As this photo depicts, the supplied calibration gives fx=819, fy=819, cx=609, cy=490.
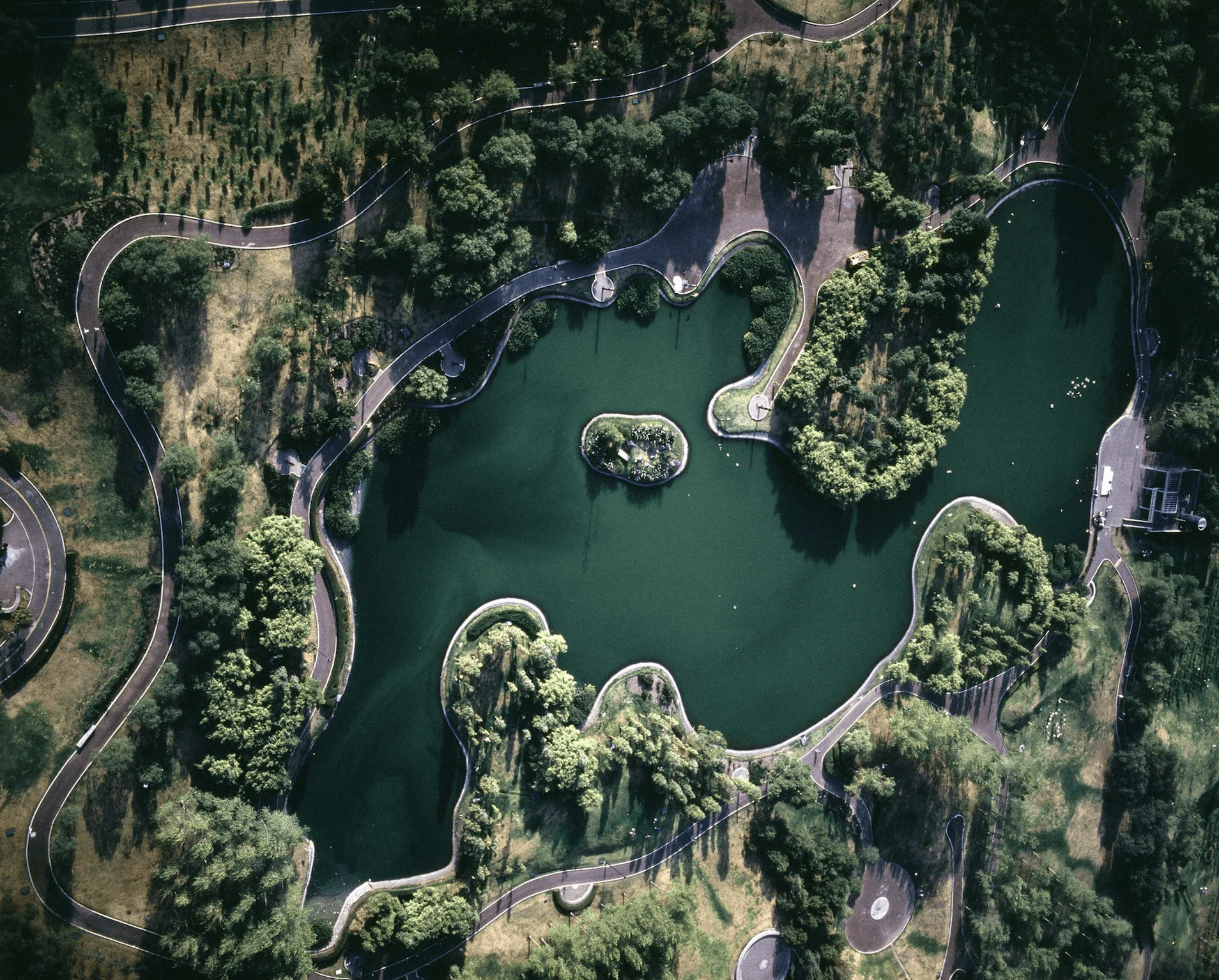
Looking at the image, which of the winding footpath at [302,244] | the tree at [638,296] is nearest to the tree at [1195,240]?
the winding footpath at [302,244]

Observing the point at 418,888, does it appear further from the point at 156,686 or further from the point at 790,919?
the point at 790,919

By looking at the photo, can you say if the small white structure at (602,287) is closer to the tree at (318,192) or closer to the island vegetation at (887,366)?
the island vegetation at (887,366)

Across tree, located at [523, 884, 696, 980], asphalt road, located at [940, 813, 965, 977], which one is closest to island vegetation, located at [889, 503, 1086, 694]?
asphalt road, located at [940, 813, 965, 977]

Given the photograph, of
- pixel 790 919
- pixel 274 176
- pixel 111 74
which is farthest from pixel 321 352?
pixel 790 919

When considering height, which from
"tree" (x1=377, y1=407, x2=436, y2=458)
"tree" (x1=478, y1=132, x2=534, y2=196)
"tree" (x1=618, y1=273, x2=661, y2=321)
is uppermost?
"tree" (x1=478, y1=132, x2=534, y2=196)

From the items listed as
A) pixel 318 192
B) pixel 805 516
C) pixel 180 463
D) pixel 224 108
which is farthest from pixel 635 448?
pixel 224 108

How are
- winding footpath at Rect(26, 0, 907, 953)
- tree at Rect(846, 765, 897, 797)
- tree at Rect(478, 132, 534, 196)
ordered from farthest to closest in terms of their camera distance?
tree at Rect(846, 765, 897, 797), tree at Rect(478, 132, 534, 196), winding footpath at Rect(26, 0, 907, 953)

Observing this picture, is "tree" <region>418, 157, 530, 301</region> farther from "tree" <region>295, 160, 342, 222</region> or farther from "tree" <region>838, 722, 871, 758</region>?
"tree" <region>838, 722, 871, 758</region>

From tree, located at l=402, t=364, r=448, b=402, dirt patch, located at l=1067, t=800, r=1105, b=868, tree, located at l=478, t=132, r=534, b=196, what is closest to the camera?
tree, located at l=478, t=132, r=534, b=196
